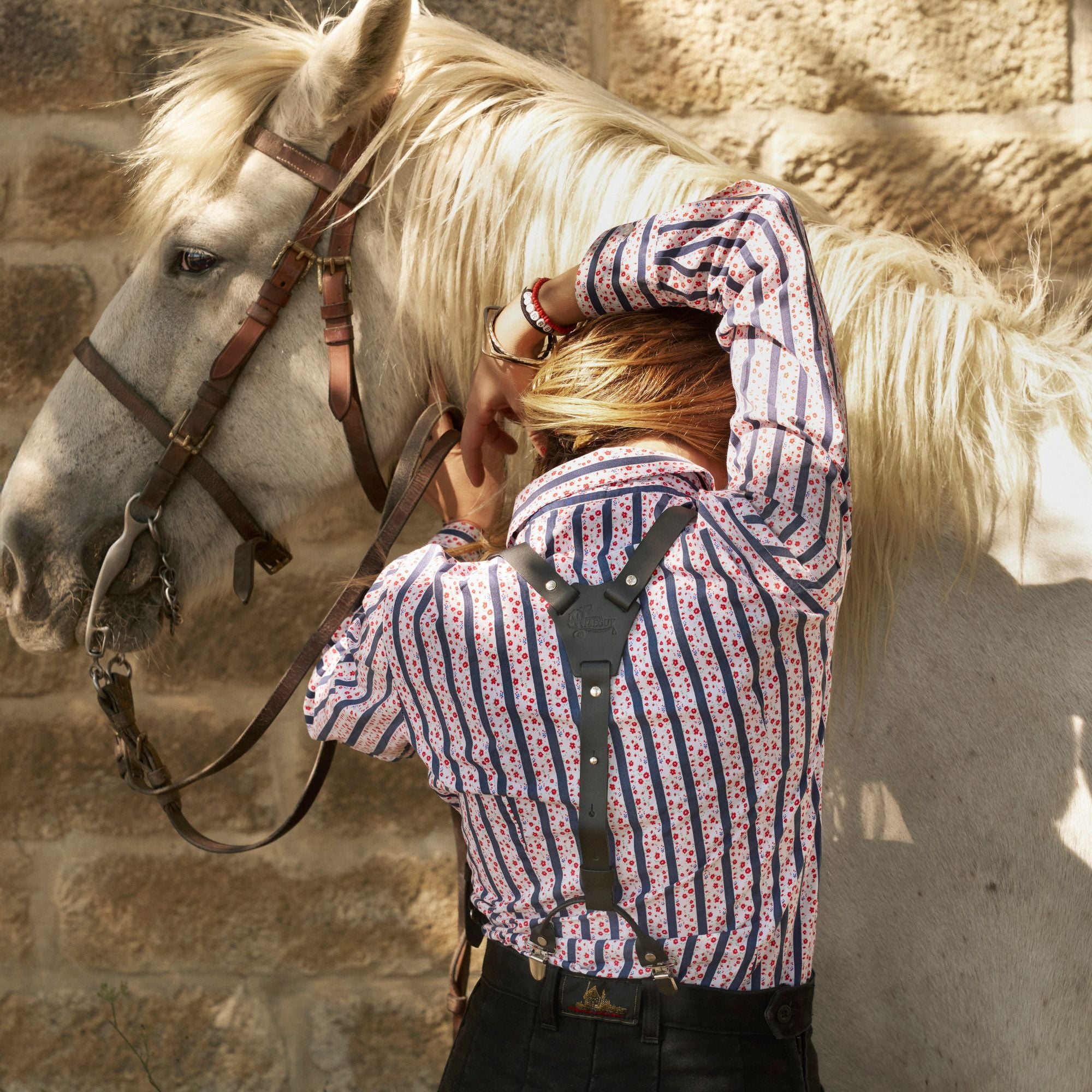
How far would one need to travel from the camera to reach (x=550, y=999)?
878 millimetres

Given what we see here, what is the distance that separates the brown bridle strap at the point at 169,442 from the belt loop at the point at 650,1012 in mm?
816

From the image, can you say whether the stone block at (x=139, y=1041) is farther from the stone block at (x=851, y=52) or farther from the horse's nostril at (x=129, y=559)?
the stone block at (x=851, y=52)

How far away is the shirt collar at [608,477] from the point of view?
32.7 inches

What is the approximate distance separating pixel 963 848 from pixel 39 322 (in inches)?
71.9

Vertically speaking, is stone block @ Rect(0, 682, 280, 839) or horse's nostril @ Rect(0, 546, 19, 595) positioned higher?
horse's nostril @ Rect(0, 546, 19, 595)

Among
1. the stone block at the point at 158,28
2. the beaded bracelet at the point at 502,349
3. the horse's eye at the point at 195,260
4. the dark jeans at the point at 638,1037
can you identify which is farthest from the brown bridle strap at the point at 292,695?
the stone block at the point at 158,28

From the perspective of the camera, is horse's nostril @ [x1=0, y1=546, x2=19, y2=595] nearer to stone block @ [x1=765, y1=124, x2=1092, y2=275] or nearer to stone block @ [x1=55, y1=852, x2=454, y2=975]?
stone block @ [x1=55, y1=852, x2=454, y2=975]

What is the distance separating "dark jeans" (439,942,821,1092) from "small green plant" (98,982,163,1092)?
56.6 inches

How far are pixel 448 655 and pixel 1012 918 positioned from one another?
0.70 m

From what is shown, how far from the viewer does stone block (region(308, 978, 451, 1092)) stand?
203cm

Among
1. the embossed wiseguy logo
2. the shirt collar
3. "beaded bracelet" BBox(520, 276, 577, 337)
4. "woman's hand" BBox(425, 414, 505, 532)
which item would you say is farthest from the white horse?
the embossed wiseguy logo

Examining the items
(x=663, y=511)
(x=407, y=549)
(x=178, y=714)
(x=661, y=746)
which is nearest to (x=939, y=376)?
(x=663, y=511)

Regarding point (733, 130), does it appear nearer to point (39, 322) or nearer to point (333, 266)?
point (333, 266)

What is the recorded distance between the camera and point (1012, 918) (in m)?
1.05
